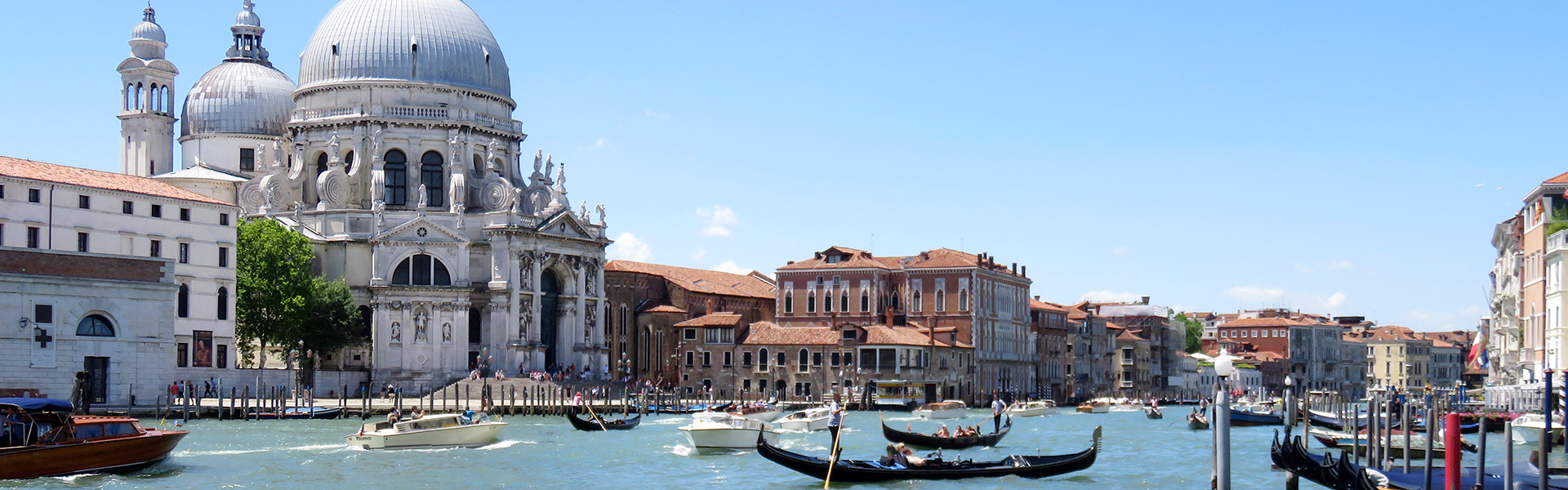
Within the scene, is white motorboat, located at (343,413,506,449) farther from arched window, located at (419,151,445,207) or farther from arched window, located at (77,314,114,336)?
arched window, located at (419,151,445,207)

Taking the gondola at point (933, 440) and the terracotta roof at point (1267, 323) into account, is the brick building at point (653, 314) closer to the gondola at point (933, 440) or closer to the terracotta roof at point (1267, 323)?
the gondola at point (933, 440)

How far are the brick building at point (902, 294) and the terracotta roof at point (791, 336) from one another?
3.26 meters

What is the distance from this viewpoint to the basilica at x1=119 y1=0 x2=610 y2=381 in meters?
57.8

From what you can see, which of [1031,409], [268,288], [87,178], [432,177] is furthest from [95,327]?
[1031,409]

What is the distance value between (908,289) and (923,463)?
43.0m

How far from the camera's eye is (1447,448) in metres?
20.6

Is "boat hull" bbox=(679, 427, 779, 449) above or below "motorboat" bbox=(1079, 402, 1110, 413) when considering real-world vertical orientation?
above

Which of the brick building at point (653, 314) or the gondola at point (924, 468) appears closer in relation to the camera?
the gondola at point (924, 468)

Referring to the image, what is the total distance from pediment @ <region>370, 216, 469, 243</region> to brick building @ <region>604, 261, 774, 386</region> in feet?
30.4

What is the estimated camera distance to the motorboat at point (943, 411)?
5562cm

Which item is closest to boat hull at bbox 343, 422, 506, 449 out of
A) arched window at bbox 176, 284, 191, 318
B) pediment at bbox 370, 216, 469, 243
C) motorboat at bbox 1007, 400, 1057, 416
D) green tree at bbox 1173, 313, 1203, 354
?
arched window at bbox 176, 284, 191, 318

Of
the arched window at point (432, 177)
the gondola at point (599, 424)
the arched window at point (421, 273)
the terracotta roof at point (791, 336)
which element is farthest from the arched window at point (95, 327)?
the terracotta roof at point (791, 336)

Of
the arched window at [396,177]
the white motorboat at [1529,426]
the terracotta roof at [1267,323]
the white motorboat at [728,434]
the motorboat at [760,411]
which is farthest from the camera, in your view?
the terracotta roof at [1267,323]

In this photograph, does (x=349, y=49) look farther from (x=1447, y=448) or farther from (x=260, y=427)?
(x=1447, y=448)
